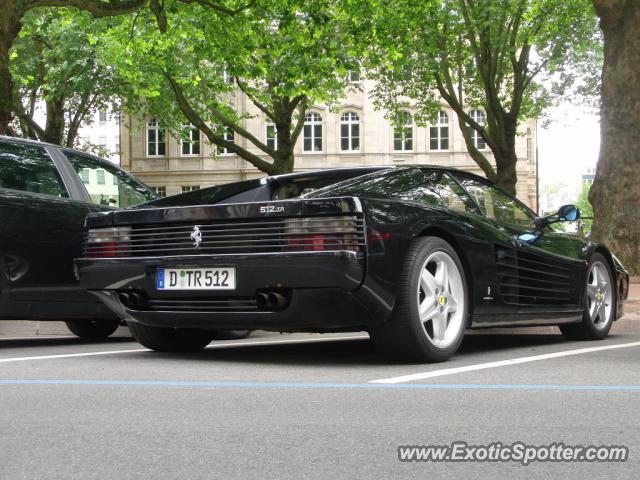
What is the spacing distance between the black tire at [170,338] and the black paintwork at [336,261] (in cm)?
32

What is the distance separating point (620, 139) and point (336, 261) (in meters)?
10.7

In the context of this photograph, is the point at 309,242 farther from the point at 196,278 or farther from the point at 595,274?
the point at 595,274

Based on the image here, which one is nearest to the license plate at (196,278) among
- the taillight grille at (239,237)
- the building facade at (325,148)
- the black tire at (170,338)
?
the taillight grille at (239,237)

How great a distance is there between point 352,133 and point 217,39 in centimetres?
3248

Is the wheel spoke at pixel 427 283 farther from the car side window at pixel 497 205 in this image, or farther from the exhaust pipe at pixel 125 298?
the exhaust pipe at pixel 125 298

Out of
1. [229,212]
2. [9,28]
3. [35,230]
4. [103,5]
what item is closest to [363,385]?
[229,212]

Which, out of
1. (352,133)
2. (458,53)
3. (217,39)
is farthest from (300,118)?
(352,133)

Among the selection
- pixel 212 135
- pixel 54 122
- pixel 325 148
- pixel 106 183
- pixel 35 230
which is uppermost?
pixel 325 148

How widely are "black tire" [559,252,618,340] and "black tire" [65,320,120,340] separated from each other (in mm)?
3989

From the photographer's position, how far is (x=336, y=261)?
5.13m

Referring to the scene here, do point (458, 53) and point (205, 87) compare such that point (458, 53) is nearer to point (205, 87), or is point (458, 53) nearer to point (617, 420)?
point (205, 87)

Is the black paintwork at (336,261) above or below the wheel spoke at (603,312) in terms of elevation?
above

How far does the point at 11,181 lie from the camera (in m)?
7.20

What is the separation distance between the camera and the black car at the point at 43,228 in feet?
23.2
